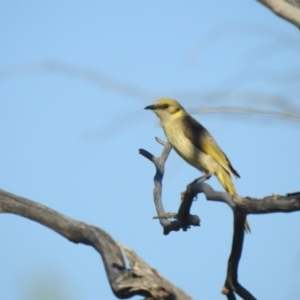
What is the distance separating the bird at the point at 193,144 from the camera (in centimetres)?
583

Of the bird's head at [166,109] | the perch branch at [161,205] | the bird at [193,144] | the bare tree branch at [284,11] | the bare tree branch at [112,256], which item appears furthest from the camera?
the bird's head at [166,109]

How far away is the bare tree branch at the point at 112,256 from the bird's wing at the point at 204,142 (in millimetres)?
1909

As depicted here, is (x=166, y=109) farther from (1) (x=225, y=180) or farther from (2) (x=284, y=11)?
(2) (x=284, y=11)

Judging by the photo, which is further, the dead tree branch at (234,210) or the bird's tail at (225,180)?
the bird's tail at (225,180)

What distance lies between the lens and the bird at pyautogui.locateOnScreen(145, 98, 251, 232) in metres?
5.83

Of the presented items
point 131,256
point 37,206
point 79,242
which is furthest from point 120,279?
point 37,206

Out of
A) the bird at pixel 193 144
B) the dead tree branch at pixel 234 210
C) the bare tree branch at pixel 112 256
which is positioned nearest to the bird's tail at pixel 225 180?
the bird at pixel 193 144

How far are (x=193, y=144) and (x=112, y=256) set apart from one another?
238 cm

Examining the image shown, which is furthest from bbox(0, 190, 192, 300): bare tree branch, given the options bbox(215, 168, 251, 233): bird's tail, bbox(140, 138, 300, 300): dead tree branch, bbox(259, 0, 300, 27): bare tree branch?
bbox(215, 168, 251, 233): bird's tail

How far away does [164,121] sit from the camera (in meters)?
6.20

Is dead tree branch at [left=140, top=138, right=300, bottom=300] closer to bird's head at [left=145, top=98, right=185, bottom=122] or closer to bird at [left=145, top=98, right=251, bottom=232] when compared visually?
bird at [left=145, top=98, right=251, bottom=232]

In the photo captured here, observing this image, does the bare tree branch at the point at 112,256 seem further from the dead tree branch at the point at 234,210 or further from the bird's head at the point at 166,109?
the bird's head at the point at 166,109

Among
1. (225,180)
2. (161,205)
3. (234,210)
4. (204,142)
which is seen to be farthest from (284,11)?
(204,142)

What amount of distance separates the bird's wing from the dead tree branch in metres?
0.90
